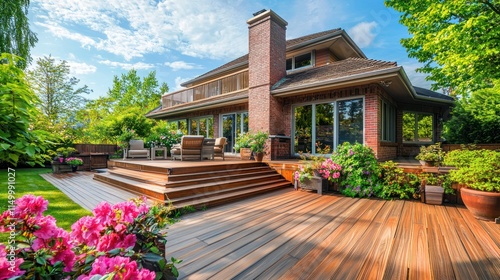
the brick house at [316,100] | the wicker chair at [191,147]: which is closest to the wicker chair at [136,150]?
the wicker chair at [191,147]

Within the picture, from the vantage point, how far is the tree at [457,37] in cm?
644

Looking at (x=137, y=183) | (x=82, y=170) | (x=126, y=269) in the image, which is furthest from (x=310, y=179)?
(x=82, y=170)

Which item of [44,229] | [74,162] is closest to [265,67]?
[44,229]

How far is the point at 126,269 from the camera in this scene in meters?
0.92

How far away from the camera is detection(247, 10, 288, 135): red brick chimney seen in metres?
9.04

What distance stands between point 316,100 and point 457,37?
4446 millimetres

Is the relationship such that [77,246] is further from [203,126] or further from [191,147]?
[203,126]

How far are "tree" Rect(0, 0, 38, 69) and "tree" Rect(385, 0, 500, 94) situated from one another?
16.3m

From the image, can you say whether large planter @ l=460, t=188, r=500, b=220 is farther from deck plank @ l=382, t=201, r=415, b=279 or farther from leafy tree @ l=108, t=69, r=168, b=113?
leafy tree @ l=108, t=69, r=168, b=113

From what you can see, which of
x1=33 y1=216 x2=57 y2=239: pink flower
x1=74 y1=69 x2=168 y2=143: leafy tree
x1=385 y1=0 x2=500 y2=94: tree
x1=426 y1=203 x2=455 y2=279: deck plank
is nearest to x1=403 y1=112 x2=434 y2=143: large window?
x1=385 y1=0 x2=500 y2=94: tree

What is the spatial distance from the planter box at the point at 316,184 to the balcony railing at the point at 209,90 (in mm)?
6126

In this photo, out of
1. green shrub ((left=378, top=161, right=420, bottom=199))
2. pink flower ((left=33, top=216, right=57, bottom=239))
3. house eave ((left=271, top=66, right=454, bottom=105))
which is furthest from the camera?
house eave ((left=271, top=66, right=454, bottom=105))

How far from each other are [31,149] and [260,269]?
218 cm

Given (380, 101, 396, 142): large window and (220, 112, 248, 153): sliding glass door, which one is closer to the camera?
(380, 101, 396, 142): large window
